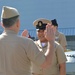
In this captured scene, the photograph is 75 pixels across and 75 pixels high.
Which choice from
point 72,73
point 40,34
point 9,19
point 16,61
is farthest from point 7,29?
point 72,73

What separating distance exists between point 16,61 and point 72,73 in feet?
7.07

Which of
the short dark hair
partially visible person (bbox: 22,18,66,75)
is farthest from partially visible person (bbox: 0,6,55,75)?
partially visible person (bbox: 22,18,66,75)

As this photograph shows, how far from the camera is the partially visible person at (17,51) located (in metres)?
2.80

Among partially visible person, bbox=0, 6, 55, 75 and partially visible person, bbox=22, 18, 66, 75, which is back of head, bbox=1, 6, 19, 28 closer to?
partially visible person, bbox=0, 6, 55, 75

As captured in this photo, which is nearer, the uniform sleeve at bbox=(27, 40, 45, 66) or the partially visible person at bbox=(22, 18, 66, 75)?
the uniform sleeve at bbox=(27, 40, 45, 66)

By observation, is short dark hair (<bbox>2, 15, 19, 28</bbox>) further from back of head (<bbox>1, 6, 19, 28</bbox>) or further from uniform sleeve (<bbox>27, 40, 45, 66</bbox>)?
uniform sleeve (<bbox>27, 40, 45, 66</bbox>)

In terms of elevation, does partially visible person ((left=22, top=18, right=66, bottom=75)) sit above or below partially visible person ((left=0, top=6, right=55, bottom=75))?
below

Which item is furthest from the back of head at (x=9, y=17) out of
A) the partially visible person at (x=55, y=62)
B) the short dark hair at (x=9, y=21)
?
the partially visible person at (x=55, y=62)

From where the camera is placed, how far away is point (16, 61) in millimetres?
2824

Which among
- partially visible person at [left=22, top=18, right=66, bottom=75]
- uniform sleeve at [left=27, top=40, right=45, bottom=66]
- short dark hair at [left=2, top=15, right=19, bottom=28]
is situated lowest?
partially visible person at [left=22, top=18, right=66, bottom=75]

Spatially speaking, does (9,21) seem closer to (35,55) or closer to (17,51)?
(17,51)

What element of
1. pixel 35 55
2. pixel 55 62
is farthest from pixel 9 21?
pixel 55 62

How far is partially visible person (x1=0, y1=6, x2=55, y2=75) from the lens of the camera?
2.80 metres

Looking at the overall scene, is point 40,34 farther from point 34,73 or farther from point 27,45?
point 27,45
